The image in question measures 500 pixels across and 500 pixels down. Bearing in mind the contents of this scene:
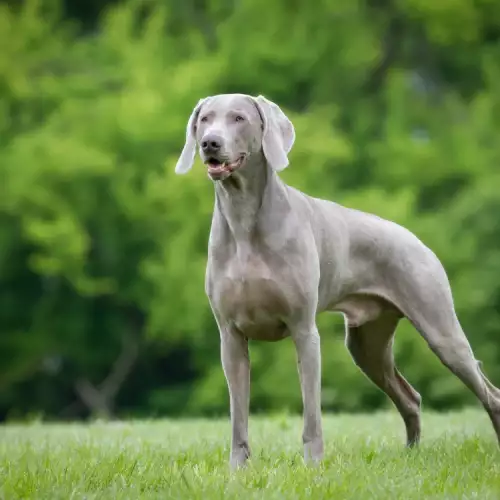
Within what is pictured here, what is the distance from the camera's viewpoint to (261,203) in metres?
6.18

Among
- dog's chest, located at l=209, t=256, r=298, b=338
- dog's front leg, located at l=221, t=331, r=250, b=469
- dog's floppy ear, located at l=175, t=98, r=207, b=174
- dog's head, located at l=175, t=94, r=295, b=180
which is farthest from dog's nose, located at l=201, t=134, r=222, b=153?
dog's front leg, located at l=221, t=331, r=250, b=469

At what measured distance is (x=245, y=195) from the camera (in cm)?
618

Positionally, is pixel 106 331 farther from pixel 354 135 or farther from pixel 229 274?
pixel 229 274

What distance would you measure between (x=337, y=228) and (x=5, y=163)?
17953 mm

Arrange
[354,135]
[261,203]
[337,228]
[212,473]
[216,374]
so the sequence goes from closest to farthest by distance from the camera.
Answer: [212,473] → [261,203] → [337,228] → [216,374] → [354,135]

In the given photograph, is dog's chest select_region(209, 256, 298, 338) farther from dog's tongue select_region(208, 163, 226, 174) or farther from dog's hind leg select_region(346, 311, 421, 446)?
dog's hind leg select_region(346, 311, 421, 446)

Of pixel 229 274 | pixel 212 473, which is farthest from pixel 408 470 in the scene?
pixel 229 274

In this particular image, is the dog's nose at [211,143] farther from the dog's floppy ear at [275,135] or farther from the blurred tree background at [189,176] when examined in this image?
the blurred tree background at [189,176]

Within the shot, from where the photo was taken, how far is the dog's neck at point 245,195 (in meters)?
6.13

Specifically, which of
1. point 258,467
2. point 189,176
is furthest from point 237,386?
point 189,176

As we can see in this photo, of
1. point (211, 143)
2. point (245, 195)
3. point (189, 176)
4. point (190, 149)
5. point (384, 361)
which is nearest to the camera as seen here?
point (211, 143)

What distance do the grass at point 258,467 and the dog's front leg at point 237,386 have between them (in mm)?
119

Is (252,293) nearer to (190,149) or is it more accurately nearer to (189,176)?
(190,149)

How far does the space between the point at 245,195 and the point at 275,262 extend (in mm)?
400
